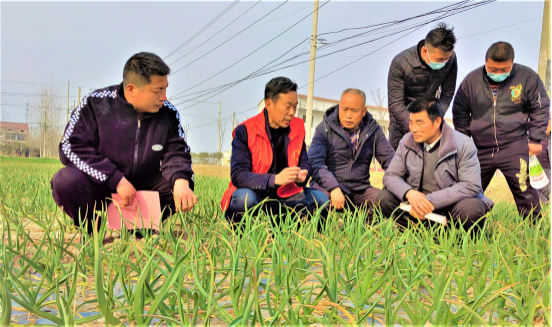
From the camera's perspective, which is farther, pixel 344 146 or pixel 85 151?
pixel 344 146

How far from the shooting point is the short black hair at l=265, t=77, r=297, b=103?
2.89 meters

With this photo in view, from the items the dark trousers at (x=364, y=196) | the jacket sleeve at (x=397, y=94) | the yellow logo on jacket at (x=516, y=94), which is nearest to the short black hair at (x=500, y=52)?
the yellow logo on jacket at (x=516, y=94)

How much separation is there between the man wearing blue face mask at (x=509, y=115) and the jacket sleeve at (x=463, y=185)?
0.95 m

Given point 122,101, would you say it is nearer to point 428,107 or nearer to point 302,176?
point 302,176

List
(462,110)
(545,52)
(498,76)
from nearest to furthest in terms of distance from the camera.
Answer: (498,76), (545,52), (462,110)

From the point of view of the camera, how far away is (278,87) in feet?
9.52

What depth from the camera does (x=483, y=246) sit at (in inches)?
93.7

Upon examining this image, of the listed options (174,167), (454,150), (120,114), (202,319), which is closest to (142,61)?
(120,114)

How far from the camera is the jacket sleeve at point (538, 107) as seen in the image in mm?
3699

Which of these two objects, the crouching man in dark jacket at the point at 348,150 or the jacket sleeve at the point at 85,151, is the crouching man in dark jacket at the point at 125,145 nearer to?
the jacket sleeve at the point at 85,151

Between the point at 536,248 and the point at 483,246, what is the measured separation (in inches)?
10.0

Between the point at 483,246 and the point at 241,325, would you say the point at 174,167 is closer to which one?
the point at 241,325

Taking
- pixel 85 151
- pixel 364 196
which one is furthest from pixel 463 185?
pixel 85 151

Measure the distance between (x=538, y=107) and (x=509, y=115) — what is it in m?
0.23
